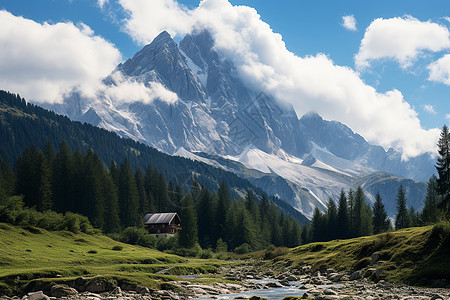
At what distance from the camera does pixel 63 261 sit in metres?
57.8

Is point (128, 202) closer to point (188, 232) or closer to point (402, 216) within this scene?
point (188, 232)

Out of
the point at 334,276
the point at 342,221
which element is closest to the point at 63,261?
the point at 334,276

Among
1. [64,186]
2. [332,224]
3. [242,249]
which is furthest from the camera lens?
[332,224]

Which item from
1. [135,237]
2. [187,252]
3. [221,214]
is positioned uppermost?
[221,214]

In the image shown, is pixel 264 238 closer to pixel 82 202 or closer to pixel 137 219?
pixel 137 219

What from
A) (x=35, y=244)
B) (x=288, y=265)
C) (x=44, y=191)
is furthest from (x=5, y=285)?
(x=44, y=191)

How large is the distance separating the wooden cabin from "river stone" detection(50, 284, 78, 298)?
3975 inches

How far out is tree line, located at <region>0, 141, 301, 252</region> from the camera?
356 feet

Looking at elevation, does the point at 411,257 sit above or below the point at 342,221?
below

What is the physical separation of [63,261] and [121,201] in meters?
81.0

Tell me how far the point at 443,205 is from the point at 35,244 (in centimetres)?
7513

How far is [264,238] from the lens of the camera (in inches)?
6132

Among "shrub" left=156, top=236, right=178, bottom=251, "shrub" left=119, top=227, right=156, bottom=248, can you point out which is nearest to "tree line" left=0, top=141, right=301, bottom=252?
"shrub" left=156, top=236, right=178, bottom=251

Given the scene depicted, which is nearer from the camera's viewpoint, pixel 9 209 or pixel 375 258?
pixel 375 258
